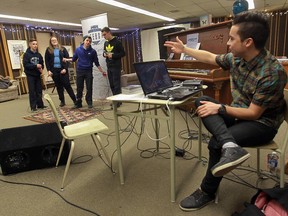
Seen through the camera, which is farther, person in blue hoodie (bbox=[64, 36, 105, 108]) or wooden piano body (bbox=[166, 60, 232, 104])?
person in blue hoodie (bbox=[64, 36, 105, 108])

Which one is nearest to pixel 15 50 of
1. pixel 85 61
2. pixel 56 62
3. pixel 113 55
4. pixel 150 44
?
pixel 56 62

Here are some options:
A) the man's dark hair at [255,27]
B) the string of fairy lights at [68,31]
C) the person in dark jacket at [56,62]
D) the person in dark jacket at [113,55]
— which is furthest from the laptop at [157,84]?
the string of fairy lights at [68,31]

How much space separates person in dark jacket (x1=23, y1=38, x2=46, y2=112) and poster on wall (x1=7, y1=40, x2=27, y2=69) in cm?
368

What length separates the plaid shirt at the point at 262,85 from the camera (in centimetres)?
119

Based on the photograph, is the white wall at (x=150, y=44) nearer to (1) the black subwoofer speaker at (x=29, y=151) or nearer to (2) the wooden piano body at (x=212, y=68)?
(2) the wooden piano body at (x=212, y=68)

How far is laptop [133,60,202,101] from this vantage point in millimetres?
1464

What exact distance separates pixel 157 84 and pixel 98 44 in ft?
11.6

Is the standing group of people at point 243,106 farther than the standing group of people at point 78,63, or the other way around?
the standing group of people at point 78,63

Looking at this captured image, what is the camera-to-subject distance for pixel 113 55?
4.12 meters

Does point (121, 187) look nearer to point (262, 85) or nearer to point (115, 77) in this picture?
point (262, 85)

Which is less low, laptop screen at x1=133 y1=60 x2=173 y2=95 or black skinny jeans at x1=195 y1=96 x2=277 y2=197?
laptop screen at x1=133 y1=60 x2=173 y2=95

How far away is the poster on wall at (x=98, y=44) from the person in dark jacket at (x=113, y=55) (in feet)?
1.95

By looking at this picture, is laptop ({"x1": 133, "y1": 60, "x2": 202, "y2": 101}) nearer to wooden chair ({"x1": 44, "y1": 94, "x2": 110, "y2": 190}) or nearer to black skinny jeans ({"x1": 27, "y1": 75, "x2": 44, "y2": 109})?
wooden chair ({"x1": 44, "y1": 94, "x2": 110, "y2": 190})

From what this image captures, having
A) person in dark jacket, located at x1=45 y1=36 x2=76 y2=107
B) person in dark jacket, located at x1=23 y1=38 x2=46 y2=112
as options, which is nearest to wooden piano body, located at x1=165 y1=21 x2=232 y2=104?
person in dark jacket, located at x1=45 y1=36 x2=76 y2=107
